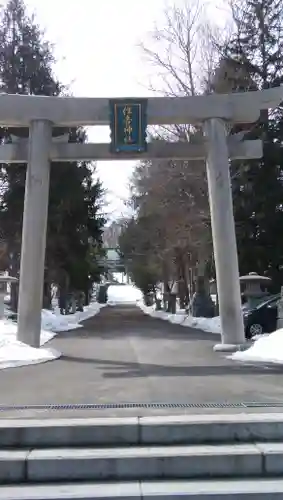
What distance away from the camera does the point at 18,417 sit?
252 inches

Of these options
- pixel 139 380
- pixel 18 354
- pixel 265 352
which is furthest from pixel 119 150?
pixel 139 380

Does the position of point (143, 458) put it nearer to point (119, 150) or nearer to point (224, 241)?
point (224, 241)

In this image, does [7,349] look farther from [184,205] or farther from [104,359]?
[184,205]

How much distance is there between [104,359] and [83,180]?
72.2 feet

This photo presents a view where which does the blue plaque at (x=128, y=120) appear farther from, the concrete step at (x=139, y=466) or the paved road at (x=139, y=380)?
the concrete step at (x=139, y=466)

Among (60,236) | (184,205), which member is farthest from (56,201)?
(184,205)

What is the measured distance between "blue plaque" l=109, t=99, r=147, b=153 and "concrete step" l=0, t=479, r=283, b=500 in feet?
33.6

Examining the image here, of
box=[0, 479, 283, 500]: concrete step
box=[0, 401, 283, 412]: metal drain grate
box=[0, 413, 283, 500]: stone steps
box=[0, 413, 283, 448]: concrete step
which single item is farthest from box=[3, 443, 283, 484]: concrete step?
box=[0, 401, 283, 412]: metal drain grate

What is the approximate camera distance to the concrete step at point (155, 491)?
4.86 metres

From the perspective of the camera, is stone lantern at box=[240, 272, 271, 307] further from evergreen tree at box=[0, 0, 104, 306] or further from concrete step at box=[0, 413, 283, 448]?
concrete step at box=[0, 413, 283, 448]

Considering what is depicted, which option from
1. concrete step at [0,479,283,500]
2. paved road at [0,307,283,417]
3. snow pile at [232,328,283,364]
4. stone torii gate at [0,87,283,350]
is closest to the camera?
concrete step at [0,479,283,500]

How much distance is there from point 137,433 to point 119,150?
31.6ft

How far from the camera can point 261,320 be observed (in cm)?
1978

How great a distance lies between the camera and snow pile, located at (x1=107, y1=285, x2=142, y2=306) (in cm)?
9875
